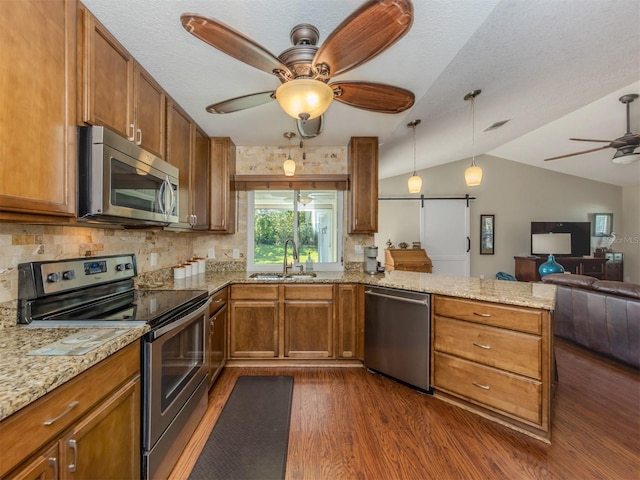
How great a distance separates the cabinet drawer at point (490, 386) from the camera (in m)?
1.77

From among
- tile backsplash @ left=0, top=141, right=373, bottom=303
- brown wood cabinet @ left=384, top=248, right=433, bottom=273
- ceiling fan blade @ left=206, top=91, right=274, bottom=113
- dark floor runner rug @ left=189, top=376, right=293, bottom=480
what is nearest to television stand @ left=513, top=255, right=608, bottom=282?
brown wood cabinet @ left=384, top=248, right=433, bottom=273

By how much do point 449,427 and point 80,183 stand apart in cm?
251

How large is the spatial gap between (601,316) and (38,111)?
173 inches

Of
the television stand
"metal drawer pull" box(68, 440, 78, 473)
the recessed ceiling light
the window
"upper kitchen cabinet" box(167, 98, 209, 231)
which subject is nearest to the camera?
"metal drawer pull" box(68, 440, 78, 473)

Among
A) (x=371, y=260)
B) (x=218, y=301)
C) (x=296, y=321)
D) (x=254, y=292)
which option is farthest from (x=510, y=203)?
(x=218, y=301)

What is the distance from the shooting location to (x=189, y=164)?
2400 millimetres

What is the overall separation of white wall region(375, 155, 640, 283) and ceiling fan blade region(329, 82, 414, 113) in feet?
16.1

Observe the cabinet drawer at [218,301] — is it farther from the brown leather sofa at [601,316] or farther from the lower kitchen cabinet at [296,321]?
the brown leather sofa at [601,316]

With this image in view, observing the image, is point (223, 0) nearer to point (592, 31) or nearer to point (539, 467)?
point (592, 31)

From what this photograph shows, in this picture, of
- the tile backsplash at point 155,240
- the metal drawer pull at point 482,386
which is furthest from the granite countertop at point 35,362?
the metal drawer pull at point 482,386

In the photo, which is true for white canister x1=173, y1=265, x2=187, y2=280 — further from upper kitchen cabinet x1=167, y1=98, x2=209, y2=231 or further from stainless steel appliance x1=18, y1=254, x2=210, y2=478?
stainless steel appliance x1=18, y1=254, x2=210, y2=478

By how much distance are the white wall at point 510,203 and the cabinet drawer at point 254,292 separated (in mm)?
4236

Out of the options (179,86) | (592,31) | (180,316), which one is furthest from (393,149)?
(180,316)

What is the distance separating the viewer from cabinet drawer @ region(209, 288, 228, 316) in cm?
222
